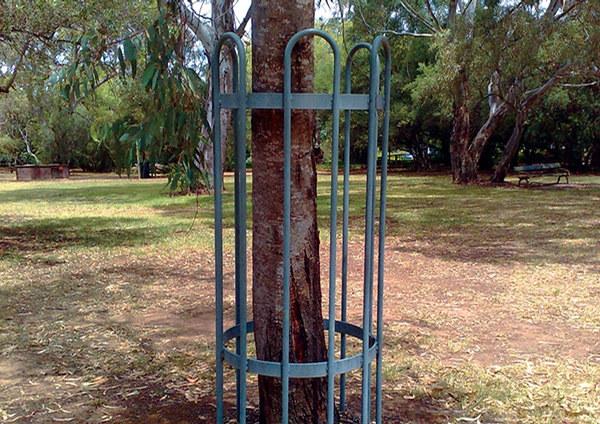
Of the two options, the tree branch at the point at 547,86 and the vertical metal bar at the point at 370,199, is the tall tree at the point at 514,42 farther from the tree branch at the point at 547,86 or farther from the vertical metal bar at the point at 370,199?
the vertical metal bar at the point at 370,199

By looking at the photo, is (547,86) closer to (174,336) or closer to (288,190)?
(174,336)

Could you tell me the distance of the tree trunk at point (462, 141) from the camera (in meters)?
18.9

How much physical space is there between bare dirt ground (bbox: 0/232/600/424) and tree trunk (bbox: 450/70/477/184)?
41.9 ft

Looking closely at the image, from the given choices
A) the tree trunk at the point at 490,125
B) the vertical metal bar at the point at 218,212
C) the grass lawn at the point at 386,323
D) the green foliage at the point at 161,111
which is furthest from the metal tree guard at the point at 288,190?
the tree trunk at the point at 490,125

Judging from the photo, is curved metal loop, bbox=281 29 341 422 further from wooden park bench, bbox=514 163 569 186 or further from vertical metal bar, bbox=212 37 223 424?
wooden park bench, bbox=514 163 569 186

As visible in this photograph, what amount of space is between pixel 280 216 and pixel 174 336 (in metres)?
2.49

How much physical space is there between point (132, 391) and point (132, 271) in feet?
12.4

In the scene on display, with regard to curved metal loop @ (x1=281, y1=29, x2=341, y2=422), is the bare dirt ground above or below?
below

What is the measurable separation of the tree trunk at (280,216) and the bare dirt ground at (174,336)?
2.20 feet

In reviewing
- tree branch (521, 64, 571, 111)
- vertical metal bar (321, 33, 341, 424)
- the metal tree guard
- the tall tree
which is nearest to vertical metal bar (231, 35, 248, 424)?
the metal tree guard

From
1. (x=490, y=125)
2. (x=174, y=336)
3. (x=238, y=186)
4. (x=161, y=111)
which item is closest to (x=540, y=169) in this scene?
(x=490, y=125)

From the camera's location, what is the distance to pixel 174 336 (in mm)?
4617

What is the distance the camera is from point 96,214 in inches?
525

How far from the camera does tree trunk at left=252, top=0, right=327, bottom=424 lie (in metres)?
2.44
